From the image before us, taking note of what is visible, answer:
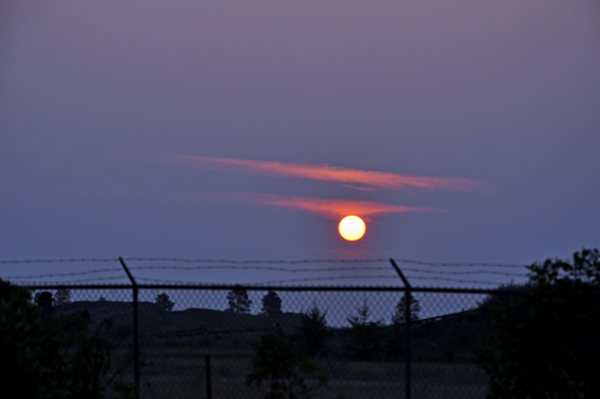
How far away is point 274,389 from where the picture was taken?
6832 mm

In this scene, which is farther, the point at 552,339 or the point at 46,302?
the point at 46,302

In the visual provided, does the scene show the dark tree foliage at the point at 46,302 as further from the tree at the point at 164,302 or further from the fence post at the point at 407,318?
the fence post at the point at 407,318

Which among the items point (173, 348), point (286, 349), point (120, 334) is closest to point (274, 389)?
point (286, 349)

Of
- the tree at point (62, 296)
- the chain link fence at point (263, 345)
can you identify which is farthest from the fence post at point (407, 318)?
the tree at point (62, 296)

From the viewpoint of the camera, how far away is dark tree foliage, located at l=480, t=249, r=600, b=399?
6.50 m

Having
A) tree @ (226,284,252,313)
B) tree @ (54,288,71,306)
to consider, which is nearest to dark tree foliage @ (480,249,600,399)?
tree @ (226,284,252,313)

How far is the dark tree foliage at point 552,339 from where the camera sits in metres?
6.50

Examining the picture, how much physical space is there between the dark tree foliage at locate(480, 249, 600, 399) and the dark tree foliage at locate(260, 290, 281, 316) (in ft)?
9.06

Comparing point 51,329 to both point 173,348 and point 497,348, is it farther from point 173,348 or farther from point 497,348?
point 497,348

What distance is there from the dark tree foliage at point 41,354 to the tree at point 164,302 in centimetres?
104

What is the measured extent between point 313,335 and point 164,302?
2.23 metres

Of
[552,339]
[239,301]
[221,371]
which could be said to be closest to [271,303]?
[239,301]

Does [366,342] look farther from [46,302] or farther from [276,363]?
[46,302]

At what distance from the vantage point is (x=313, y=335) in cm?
810
